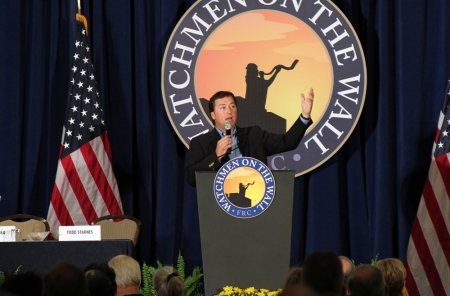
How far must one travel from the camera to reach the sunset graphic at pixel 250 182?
5051 mm

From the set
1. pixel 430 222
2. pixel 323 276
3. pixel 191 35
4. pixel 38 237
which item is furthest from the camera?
pixel 191 35

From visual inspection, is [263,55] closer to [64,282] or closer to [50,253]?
[50,253]

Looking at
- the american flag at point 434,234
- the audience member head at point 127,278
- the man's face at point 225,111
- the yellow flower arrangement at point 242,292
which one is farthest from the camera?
the man's face at point 225,111

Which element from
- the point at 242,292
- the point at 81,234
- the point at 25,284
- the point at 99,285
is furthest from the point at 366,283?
the point at 81,234

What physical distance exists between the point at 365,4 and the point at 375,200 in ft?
6.60

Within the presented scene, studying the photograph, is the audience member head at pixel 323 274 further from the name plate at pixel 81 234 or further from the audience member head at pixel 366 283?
the name plate at pixel 81 234

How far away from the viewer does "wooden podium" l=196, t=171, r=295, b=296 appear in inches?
197

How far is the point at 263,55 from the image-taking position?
805 cm

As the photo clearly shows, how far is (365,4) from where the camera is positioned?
26.6 ft

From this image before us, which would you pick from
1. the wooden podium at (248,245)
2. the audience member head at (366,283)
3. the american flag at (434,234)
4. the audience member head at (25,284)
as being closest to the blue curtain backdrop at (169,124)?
the american flag at (434,234)

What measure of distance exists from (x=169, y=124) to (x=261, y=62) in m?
1.13

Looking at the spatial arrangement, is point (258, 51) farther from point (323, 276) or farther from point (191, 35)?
point (323, 276)

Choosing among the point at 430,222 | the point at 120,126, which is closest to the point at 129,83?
the point at 120,126

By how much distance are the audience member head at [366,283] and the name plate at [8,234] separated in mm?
3444
